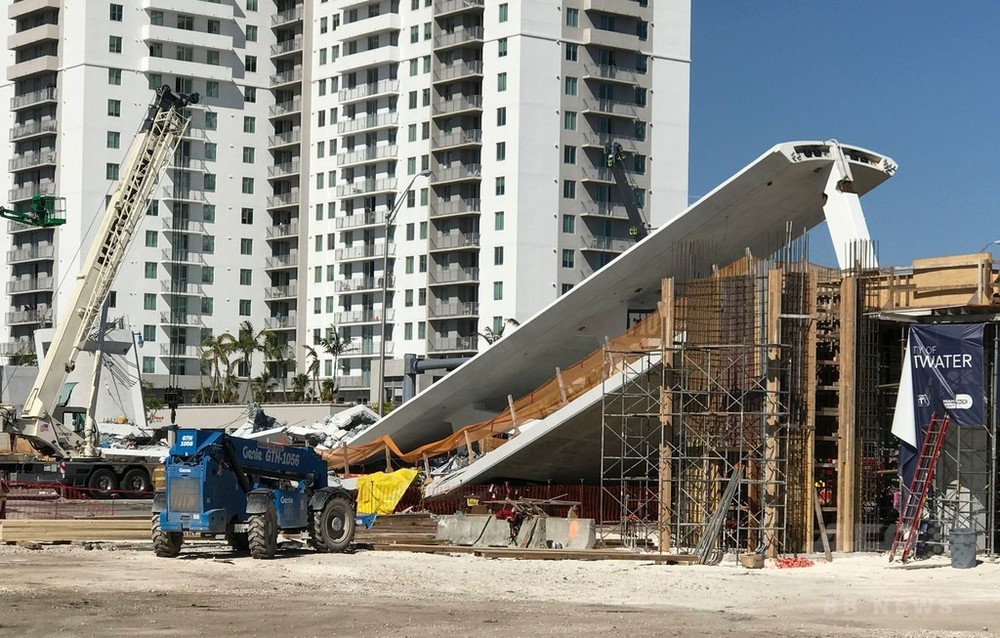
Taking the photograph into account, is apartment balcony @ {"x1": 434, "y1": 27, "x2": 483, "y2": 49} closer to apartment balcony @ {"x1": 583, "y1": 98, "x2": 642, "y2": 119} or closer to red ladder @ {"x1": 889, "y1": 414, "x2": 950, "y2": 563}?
apartment balcony @ {"x1": 583, "y1": 98, "x2": 642, "y2": 119}

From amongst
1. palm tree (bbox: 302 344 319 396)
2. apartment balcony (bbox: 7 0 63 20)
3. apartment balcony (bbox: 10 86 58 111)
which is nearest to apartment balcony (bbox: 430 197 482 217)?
palm tree (bbox: 302 344 319 396)

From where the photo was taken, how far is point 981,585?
2856cm

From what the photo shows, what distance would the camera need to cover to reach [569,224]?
10719 cm

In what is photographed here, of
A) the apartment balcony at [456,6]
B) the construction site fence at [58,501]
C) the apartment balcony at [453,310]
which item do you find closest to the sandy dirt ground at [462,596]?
the construction site fence at [58,501]

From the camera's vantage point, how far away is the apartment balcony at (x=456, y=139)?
108 metres

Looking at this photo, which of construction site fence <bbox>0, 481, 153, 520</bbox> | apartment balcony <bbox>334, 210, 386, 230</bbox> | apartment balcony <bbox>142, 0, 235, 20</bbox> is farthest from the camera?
apartment balcony <bbox>142, 0, 235, 20</bbox>

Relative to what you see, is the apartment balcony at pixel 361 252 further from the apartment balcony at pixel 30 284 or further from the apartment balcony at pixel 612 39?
the apartment balcony at pixel 30 284

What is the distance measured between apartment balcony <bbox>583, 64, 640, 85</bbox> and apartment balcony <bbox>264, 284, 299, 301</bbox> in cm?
2973

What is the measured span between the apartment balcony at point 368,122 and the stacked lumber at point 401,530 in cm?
7436

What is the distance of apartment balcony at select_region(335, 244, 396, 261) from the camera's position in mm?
113812

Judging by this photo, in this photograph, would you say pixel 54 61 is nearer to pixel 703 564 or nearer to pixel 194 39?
pixel 194 39

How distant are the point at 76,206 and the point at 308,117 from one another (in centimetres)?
1893

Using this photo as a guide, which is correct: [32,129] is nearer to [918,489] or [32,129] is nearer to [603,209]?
[603,209]

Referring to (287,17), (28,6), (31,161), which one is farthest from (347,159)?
(28,6)
